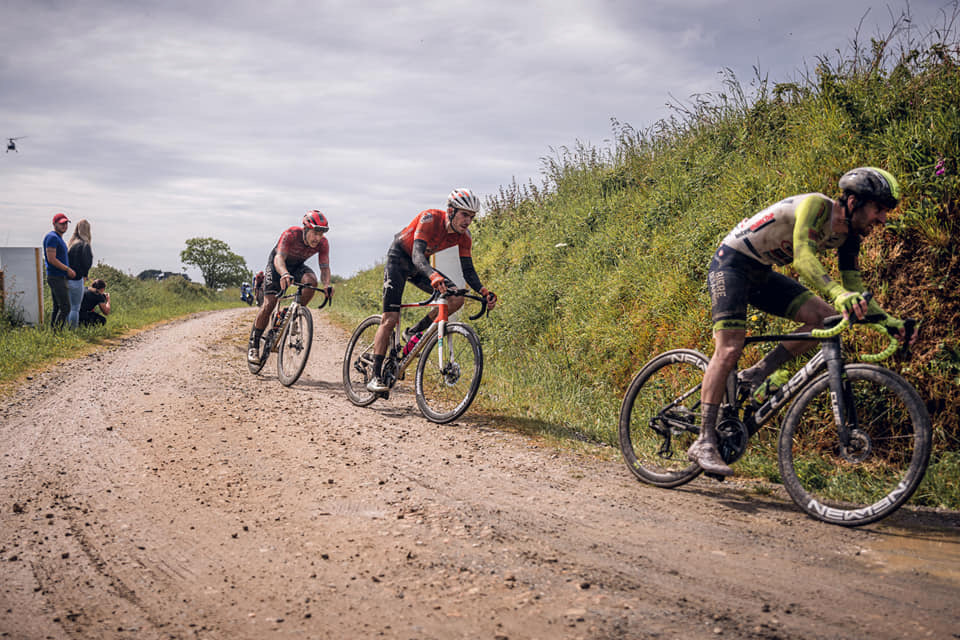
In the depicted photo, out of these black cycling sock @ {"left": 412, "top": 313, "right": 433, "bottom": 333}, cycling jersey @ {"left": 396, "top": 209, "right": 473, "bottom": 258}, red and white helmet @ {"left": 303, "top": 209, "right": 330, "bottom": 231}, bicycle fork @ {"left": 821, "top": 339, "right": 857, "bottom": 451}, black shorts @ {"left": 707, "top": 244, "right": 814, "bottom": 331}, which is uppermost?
red and white helmet @ {"left": 303, "top": 209, "right": 330, "bottom": 231}

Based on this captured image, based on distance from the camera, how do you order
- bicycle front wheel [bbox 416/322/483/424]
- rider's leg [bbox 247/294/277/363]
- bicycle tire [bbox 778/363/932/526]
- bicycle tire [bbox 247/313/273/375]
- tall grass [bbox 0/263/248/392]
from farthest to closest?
tall grass [bbox 0/263/248/392] → bicycle tire [bbox 247/313/273/375] → rider's leg [bbox 247/294/277/363] → bicycle front wheel [bbox 416/322/483/424] → bicycle tire [bbox 778/363/932/526]

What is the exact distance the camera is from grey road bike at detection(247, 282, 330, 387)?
8688 mm

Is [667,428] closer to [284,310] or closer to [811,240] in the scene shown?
[811,240]

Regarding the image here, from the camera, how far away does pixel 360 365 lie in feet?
24.7

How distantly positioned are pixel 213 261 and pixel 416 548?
3648 inches

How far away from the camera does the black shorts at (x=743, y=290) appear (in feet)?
13.5

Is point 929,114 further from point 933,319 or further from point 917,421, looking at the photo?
point 917,421

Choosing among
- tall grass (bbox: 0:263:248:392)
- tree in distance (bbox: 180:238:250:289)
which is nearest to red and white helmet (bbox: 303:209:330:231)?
tall grass (bbox: 0:263:248:392)

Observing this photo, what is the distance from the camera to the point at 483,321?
11.6 meters

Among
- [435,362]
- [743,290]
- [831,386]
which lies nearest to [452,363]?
[435,362]

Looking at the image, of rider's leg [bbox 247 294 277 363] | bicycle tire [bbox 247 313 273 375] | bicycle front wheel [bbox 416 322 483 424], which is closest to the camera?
bicycle front wheel [bbox 416 322 483 424]

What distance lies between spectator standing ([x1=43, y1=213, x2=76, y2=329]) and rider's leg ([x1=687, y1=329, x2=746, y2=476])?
42.4 ft

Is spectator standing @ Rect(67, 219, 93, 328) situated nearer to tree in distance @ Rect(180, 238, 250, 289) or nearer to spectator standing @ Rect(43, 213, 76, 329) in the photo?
spectator standing @ Rect(43, 213, 76, 329)

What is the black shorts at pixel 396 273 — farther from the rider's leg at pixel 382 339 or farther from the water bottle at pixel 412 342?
the water bottle at pixel 412 342
